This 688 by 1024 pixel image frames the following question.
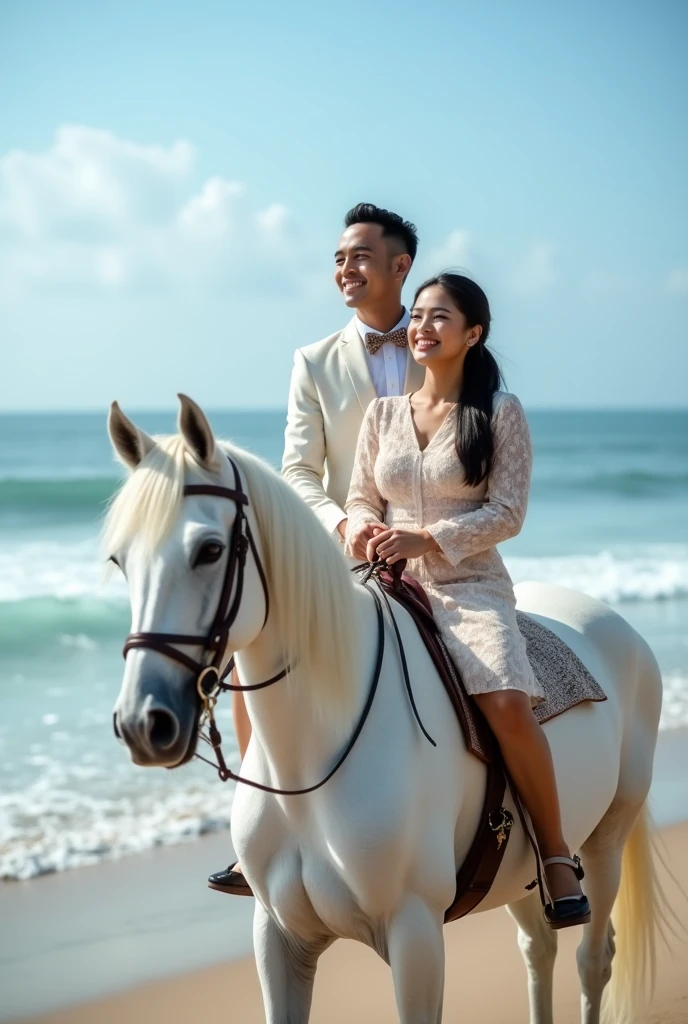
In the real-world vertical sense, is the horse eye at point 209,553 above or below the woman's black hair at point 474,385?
below

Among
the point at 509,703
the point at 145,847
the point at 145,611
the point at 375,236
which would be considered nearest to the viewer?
the point at 145,611

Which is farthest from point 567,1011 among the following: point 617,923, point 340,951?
point 340,951

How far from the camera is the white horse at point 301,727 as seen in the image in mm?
1807

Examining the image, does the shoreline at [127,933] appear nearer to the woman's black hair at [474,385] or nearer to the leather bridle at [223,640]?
the leather bridle at [223,640]

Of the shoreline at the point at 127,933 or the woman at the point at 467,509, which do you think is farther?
the shoreline at the point at 127,933

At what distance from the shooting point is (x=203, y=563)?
185 cm

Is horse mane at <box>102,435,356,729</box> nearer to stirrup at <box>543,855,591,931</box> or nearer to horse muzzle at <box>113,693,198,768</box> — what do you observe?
horse muzzle at <box>113,693,198,768</box>

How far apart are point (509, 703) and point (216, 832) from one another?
314 cm

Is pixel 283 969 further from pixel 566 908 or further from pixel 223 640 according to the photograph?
pixel 223 640

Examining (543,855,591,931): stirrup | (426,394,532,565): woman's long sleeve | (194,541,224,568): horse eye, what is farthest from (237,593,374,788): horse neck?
(543,855,591,931): stirrup

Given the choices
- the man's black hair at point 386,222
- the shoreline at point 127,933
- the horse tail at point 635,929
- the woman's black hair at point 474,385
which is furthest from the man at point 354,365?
the shoreline at point 127,933

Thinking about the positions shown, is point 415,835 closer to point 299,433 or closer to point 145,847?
point 299,433

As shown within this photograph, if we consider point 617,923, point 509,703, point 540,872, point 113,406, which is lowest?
point 617,923

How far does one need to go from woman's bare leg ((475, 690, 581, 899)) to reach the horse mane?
424 millimetres
